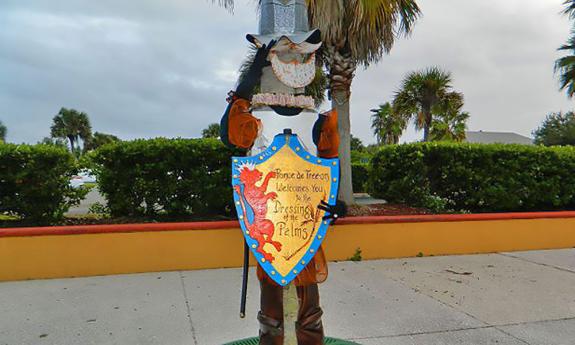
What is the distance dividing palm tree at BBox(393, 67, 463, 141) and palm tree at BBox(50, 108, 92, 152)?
66.0m

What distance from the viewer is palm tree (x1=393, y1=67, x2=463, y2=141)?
49.6 ft

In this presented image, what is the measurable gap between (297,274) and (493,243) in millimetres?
5378

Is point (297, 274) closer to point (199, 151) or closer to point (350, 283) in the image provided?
point (350, 283)

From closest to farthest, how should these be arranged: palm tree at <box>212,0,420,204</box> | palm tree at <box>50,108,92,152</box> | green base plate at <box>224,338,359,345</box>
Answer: green base plate at <box>224,338,359,345</box> → palm tree at <box>212,0,420,204</box> → palm tree at <box>50,108,92,152</box>

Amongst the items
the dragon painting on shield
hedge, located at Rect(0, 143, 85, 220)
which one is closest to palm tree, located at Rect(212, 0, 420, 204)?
hedge, located at Rect(0, 143, 85, 220)

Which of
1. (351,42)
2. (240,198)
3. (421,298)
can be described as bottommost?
(421,298)

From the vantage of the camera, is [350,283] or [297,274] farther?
[350,283]

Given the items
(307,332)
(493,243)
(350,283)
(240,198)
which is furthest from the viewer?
(493,243)

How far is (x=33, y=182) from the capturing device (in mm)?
5211

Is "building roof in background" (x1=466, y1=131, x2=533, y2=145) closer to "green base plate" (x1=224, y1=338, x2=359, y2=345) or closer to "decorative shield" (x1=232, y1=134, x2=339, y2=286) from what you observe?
"green base plate" (x1=224, y1=338, x2=359, y2=345)

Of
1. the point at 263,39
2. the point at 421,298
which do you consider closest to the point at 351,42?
the point at 421,298

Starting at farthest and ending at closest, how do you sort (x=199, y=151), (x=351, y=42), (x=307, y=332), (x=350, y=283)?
1. (x=351, y=42)
2. (x=199, y=151)
3. (x=350, y=283)
4. (x=307, y=332)

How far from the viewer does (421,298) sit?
437 centimetres

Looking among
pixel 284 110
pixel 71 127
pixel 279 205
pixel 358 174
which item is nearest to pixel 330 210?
pixel 279 205
